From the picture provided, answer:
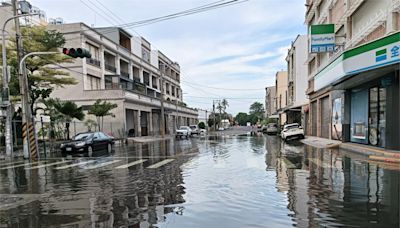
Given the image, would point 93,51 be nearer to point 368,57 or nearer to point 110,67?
point 110,67

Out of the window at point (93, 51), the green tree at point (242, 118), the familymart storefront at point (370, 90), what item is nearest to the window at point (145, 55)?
the window at point (93, 51)

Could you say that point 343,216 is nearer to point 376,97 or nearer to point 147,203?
point 147,203

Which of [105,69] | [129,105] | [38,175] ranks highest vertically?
[105,69]

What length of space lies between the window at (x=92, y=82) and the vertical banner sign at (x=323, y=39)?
26.9 meters

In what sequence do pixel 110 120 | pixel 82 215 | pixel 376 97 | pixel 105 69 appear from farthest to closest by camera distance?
pixel 105 69, pixel 110 120, pixel 376 97, pixel 82 215

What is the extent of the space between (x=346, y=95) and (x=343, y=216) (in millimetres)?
18675

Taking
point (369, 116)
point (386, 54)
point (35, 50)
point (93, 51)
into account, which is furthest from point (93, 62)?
point (386, 54)

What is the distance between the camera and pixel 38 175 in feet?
42.0

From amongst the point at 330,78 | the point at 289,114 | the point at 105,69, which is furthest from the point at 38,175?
the point at 289,114

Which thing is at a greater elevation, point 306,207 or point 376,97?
point 376,97

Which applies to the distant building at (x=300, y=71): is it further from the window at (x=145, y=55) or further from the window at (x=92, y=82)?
the window at (x=145, y=55)

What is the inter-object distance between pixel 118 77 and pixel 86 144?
24181mm

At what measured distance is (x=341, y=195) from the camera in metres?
7.95

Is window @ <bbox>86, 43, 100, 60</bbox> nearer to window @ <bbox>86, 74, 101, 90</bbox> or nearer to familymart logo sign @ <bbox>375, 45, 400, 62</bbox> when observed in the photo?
window @ <bbox>86, 74, 101, 90</bbox>
